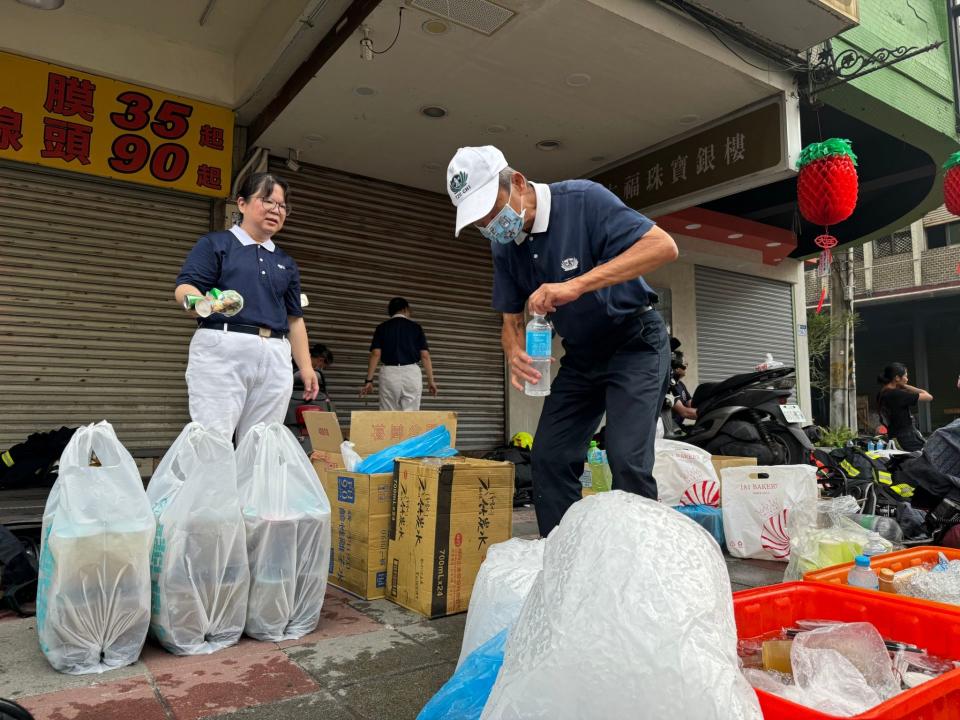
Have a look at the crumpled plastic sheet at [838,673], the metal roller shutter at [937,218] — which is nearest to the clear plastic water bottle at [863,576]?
the crumpled plastic sheet at [838,673]

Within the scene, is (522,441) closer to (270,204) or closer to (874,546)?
(270,204)

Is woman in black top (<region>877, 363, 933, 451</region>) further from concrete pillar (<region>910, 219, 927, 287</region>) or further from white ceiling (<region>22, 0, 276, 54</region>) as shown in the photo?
concrete pillar (<region>910, 219, 927, 287</region>)

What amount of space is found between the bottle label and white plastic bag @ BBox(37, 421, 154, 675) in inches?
56.2


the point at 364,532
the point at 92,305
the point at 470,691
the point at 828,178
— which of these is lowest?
the point at 364,532

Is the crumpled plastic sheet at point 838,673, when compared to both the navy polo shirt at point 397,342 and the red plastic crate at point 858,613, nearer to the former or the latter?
the red plastic crate at point 858,613

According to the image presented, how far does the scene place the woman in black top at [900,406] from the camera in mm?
7586

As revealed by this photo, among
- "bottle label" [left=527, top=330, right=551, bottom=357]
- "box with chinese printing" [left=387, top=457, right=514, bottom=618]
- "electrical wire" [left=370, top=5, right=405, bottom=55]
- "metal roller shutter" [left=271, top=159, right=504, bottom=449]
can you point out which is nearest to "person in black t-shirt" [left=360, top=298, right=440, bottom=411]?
"metal roller shutter" [left=271, top=159, right=504, bottom=449]

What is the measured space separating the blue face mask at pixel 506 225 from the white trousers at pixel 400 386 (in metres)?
4.62

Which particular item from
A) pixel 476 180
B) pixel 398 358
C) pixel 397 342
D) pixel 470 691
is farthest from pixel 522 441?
pixel 470 691

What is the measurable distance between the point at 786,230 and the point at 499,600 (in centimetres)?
1174

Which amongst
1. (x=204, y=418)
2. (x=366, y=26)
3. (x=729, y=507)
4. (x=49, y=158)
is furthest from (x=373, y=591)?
(x=49, y=158)

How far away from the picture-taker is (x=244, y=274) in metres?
3.09

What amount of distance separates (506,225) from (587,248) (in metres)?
0.30

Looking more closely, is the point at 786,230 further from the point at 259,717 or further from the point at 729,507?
the point at 259,717
